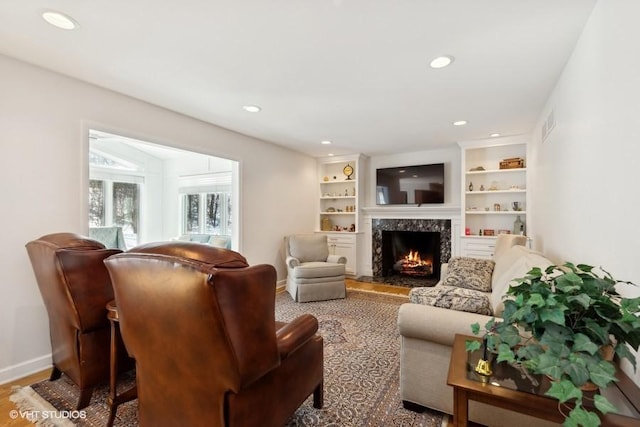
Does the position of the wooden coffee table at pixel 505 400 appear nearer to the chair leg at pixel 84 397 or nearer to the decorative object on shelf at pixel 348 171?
the chair leg at pixel 84 397

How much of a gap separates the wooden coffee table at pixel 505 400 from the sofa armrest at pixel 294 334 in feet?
2.20

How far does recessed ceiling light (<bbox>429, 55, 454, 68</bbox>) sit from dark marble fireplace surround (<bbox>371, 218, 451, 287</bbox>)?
3302mm

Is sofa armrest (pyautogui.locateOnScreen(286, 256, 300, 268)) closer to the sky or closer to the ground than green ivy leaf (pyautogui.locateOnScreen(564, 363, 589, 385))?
closer to the ground

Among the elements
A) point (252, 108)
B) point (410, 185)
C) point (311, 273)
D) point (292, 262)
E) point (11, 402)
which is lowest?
point (11, 402)

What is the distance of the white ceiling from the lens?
5.53 ft

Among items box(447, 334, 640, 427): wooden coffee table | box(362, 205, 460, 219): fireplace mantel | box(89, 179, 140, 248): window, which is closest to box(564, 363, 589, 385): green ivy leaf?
box(447, 334, 640, 427): wooden coffee table

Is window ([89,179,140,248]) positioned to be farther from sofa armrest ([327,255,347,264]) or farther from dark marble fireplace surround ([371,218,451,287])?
dark marble fireplace surround ([371,218,451,287])

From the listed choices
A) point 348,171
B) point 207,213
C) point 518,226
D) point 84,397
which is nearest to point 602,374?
point 84,397

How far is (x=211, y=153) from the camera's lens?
3.81 m

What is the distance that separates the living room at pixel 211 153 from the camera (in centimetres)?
135

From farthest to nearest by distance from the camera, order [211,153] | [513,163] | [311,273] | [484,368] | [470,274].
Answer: [513,163] → [311,273] → [211,153] → [470,274] → [484,368]

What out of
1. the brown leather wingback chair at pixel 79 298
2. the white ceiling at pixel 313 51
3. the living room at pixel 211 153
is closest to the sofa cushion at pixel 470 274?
the living room at pixel 211 153

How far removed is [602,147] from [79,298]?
3047 mm

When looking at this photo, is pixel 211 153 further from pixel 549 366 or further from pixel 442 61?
pixel 549 366
